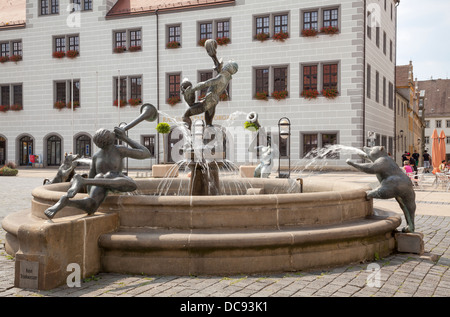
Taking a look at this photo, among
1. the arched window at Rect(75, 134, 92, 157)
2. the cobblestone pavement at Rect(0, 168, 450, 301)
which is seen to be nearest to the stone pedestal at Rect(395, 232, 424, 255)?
the cobblestone pavement at Rect(0, 168, 450, 301)

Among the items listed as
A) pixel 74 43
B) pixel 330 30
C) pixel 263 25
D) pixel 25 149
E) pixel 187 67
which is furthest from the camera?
pixel 25 149

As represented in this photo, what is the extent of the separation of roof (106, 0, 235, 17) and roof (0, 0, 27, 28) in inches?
333

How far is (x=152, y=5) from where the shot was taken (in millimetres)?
34000

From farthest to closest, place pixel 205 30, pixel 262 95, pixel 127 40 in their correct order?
pixel 127 40
pixel 205 30
pixel 262 95

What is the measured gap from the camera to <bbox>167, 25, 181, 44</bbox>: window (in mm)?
32844

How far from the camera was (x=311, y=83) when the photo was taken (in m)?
29.5

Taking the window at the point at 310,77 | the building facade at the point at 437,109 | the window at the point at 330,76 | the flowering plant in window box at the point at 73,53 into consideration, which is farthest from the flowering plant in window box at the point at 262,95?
the building facade at the point at 437,109

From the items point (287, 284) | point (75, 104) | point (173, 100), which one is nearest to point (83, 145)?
point (75, 104)

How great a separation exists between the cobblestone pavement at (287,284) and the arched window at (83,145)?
29851 mm

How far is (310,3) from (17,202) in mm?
22534

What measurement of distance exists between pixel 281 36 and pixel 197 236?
26.2 metres

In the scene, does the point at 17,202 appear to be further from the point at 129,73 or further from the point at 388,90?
the point at 388,90

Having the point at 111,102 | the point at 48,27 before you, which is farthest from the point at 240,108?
the point at 48,27

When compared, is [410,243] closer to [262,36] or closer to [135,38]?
[262,36]
